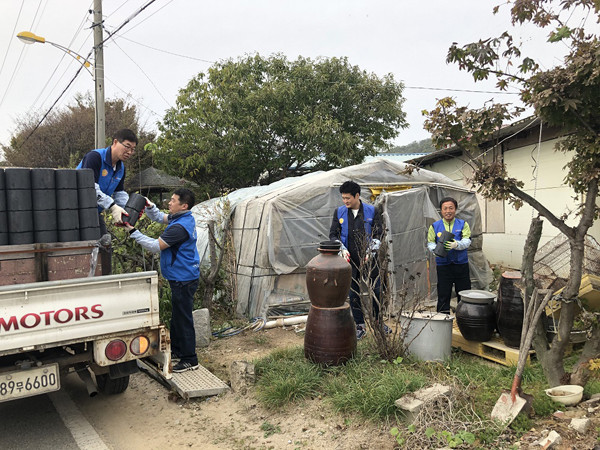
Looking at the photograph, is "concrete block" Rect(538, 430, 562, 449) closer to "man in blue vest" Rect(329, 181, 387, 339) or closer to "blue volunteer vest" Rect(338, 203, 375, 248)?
"man in blue vest" Rect(329, 181, 387, 339)

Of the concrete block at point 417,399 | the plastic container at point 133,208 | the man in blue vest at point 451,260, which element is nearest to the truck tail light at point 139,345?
the plastic container at point 133,208

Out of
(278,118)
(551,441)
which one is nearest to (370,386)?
(551,441)

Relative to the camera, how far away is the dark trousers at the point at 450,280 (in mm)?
6242

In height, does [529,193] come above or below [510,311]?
above

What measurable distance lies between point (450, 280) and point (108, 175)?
456cm

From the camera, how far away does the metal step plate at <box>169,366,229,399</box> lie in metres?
4.38

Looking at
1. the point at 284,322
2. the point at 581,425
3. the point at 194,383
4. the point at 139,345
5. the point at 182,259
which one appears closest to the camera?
the point at 581,425

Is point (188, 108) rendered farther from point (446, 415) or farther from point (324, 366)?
point (446, 415)

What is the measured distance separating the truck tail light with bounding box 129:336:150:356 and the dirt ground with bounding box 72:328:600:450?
694 millimetres

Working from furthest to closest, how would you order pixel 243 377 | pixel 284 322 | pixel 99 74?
pixel 99 74 < pixel 284 322 < pixel 243 377

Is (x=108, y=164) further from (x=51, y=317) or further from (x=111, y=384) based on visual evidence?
(x=111, y=384)

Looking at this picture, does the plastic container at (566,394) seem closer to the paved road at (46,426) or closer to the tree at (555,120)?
the tree at (555,120)

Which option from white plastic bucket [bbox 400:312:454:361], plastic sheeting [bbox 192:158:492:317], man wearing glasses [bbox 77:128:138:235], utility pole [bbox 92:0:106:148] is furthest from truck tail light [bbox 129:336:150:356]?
utility pole [bbox 92:0:106:148]

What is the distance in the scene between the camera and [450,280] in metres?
6.29
